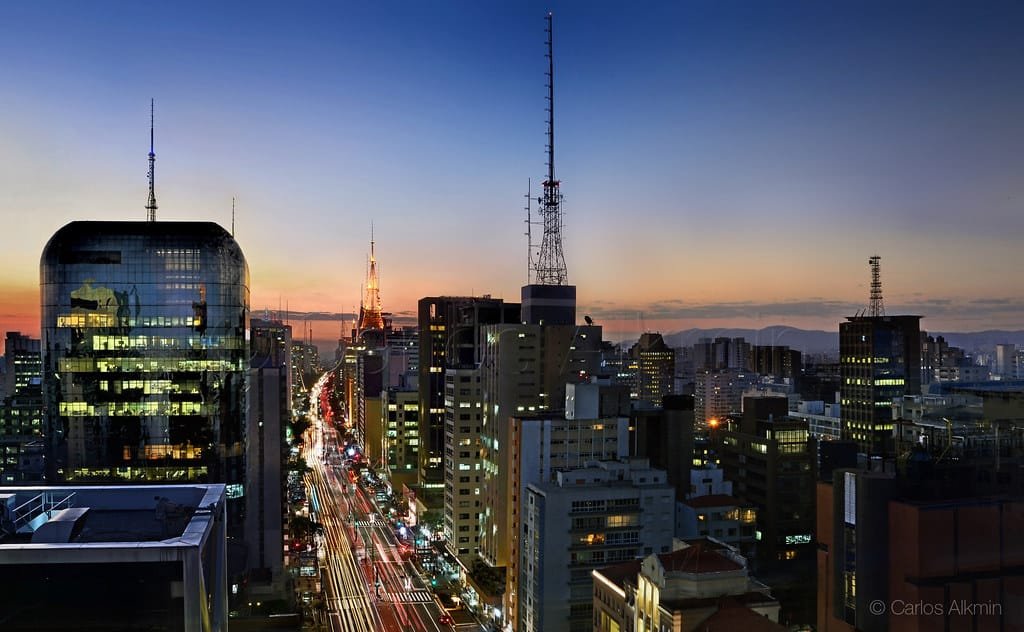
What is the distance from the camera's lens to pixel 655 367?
5850 cm

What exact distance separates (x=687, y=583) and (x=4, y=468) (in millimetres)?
26959

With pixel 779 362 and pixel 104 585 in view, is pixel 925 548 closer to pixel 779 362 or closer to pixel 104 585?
pixel 104 585

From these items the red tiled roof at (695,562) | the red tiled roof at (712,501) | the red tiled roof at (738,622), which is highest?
the red tiled roof at (695,562)

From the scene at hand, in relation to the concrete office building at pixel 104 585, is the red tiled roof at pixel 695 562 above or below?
below

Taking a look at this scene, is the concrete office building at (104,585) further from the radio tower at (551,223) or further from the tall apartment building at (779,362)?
the tall apartment building at (779,362)

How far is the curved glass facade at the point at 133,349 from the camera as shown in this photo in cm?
1634

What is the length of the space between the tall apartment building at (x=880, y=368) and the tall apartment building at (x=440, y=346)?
14.4 meters

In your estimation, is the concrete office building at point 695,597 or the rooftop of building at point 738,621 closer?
the rooftop of building at point 738,621

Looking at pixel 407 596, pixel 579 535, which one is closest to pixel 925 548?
pixel 579 535

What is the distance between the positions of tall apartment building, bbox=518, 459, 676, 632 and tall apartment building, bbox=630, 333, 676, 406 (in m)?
37.7

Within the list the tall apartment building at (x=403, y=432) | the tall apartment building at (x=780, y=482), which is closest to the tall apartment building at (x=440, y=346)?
the tall apartment building at (x=403, y=432)

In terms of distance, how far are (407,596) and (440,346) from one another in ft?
58.5

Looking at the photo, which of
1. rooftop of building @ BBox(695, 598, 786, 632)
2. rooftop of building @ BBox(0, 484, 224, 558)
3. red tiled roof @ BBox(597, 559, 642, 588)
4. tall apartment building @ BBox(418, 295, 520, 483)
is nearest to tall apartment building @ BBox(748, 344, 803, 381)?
tall apartment building @ BBox(418, 295, 520, 483)

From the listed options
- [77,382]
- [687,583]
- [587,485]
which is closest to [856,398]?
[587,485]
